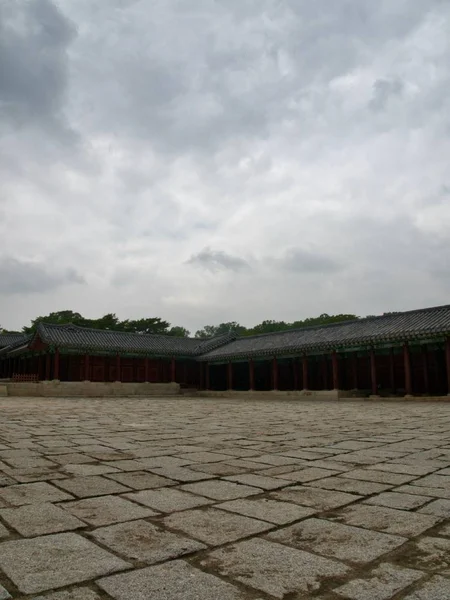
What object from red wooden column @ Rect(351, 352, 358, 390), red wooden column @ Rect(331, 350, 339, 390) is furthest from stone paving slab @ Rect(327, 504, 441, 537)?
red wooden column @ Rect(351, 352, 358, 390)

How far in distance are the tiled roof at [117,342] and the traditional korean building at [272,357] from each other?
7 centimetres

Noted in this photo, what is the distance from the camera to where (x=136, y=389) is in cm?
2811

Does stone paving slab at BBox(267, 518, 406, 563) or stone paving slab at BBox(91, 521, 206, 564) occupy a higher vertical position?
stone paving slab at BBox(91, 521, 206, 564)

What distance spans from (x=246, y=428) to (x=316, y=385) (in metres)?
17.7

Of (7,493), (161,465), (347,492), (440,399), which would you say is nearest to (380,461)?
(347,492)

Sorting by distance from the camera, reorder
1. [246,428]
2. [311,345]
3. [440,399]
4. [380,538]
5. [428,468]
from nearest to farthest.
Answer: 1. [380,538]
2. [428,468]
3. [246,428]
4. [440,399]
5. [311,345]

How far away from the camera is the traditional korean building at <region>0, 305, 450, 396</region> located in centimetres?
2064

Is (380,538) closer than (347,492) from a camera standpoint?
Yes

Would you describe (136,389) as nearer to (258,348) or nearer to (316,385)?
(258,348)

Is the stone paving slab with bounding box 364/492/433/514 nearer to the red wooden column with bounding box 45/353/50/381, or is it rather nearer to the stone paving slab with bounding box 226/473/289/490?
the stone paving slab with bounding box 226/473/289/490

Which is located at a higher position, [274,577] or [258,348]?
[258,348]

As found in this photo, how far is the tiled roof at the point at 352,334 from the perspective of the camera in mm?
19812

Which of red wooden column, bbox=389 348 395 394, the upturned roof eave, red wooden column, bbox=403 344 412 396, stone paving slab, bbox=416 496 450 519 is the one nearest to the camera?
stone paving slab, bbox=416 496 450 519

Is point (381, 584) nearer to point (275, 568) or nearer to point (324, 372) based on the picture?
point (275, 568)
